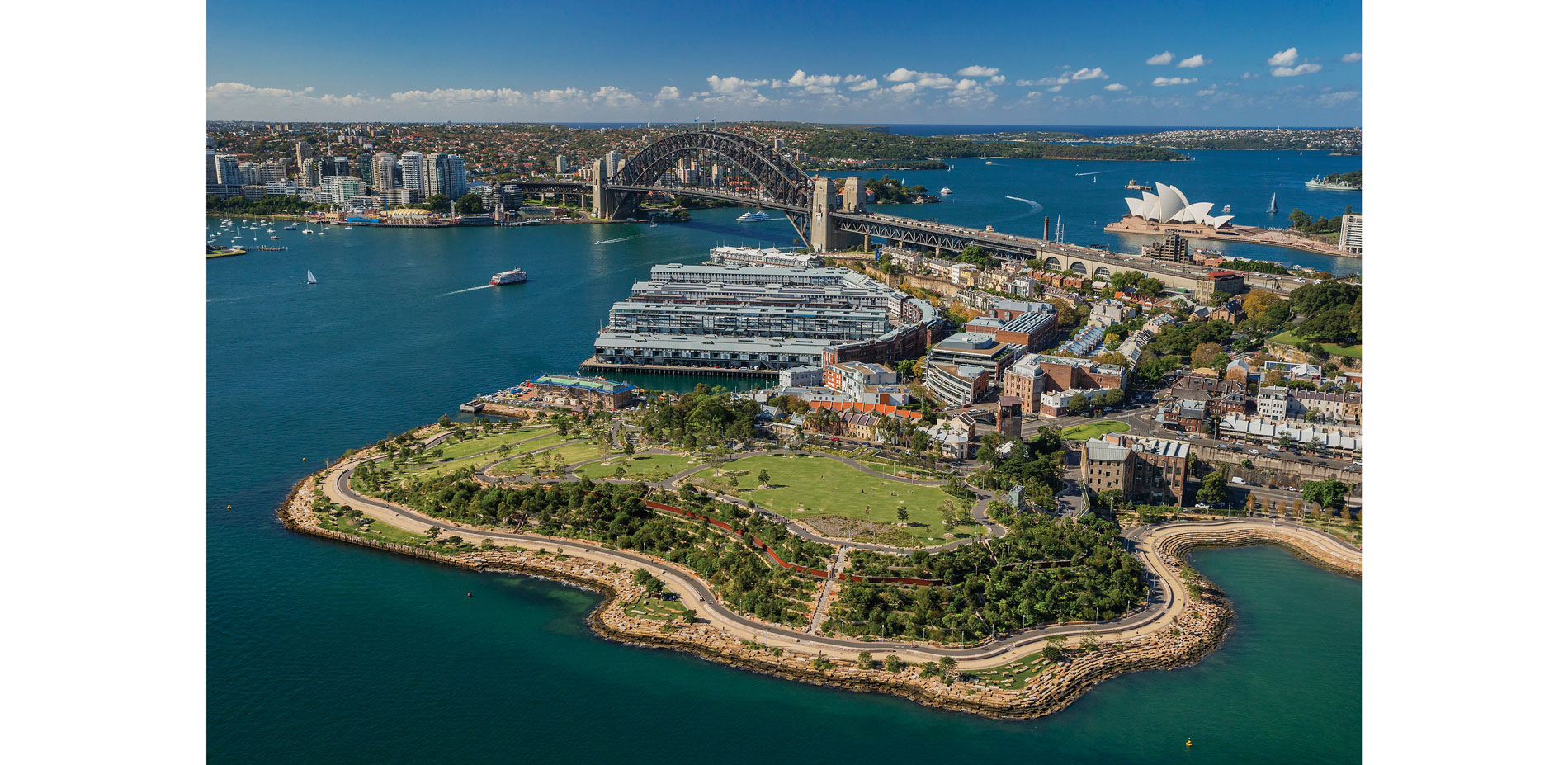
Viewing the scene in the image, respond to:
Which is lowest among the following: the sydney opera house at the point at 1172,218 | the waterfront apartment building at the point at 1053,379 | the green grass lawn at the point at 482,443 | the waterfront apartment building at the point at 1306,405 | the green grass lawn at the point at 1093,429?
the green grass lawn at the point at 482,443

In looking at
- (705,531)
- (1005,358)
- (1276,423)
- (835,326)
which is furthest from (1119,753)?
(835,326)

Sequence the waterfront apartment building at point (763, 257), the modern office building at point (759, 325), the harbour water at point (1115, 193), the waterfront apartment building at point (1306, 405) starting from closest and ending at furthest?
the waterfront apartment building at point (1306, 405), the modern office building at point (759, 325), the waterfront apartment building at point (763, 257), the harbour water at point (1115, 193)

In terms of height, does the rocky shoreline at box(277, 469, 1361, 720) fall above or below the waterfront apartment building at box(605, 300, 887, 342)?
below

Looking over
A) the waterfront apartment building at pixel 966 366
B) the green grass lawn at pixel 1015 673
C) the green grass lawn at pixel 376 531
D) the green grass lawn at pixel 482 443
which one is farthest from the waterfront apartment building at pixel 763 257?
the green grass lawn at pixel 1015 673

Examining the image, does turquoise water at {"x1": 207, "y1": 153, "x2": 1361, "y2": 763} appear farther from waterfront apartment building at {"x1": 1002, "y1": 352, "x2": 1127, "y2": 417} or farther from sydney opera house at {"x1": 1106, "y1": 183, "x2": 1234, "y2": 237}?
sydney opera house at {"x1": 1106, "y1": 183, "x2": 1234, "y2": 237}

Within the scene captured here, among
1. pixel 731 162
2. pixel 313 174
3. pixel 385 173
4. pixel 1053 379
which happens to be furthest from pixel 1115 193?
pixel 1053 379

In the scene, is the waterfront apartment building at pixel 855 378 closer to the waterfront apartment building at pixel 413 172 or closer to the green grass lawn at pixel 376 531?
the green grass lawn at pixel 376 531

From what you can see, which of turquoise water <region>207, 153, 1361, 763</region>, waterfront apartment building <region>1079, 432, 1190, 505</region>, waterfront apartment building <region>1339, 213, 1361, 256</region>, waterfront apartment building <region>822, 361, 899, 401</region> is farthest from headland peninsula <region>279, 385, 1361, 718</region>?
waterfront apartment building <region>1339, 213, 1361, 256</region>
